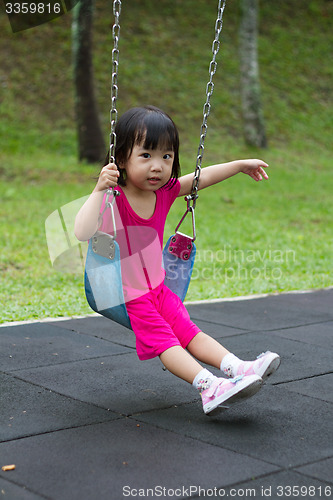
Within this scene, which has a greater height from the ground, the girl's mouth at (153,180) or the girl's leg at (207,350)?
the girl's mouth at (153,180)

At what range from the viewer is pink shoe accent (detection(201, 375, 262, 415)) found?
2645mm

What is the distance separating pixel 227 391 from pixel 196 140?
1271 centimetres

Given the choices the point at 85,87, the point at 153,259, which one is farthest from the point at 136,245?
the point at 85,87

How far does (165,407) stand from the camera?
293 centimetres

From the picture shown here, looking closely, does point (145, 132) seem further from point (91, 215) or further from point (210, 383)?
point (210, 383)

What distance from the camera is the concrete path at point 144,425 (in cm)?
216

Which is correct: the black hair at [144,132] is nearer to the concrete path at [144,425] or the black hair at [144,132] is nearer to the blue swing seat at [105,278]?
the blue swing seat at [105,278]

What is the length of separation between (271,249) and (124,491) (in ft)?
18.6

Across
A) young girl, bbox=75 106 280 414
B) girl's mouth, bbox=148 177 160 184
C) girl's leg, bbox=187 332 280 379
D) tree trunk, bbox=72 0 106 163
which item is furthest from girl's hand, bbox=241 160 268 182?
tree trunk, bbox=72 0 106 163

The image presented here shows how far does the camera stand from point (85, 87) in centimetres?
1202

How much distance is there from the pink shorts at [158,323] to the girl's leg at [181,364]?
30 mm

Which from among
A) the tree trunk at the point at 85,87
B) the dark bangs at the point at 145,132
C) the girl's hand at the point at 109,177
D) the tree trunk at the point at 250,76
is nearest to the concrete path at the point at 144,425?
the girl's hand at the point at 109,177

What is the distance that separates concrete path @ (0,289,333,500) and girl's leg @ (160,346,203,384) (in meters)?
0.19

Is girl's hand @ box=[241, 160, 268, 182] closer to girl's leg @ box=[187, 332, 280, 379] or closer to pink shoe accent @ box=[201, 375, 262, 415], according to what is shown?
girl's leg @ box=[187, 332, 280, 379]
